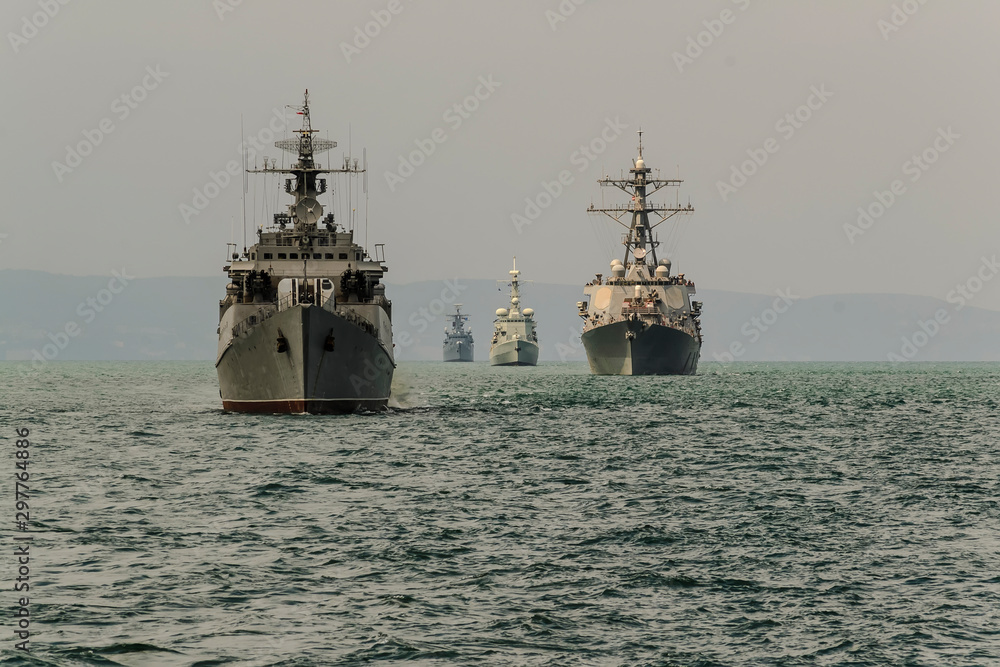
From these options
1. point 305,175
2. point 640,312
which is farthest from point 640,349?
point 305,175

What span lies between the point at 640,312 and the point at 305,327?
68.0 m

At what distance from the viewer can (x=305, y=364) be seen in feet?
132

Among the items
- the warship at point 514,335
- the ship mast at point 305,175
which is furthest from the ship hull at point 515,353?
the ship mast at point 305,175

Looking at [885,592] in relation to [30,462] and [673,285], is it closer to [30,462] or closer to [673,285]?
[30,462]

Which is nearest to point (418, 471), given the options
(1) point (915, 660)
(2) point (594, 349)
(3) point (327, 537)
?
(3) point (327, 537)

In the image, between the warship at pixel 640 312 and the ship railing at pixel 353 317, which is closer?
the ship railing at pixel 353 317

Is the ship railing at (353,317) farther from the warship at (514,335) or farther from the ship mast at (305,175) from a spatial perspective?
the warship at (514,335)

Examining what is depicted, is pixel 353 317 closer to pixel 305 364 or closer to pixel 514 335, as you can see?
pixel 305 364

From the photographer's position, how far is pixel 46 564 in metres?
16.0

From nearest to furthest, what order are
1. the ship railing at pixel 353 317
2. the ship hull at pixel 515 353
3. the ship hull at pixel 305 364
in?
the ship hull at pixel 305 364 < the ship railing at pixel 353 317 < the ship hull at pixel 515 353

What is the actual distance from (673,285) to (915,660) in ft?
330

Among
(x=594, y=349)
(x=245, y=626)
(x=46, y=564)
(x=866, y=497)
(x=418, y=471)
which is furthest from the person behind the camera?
(x=594, y=349)

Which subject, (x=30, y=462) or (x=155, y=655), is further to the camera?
(x=30, y=462)

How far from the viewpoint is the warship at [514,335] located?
192 meters
